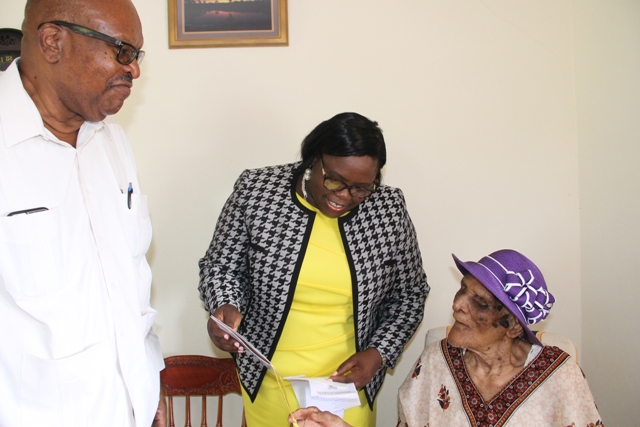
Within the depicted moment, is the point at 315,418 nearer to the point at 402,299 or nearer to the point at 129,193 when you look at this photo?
the point at 402,299

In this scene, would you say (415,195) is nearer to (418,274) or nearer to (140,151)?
(418,274)

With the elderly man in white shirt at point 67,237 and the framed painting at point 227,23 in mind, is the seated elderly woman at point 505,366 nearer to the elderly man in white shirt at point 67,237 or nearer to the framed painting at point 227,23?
the elderly man in white shirt at point 67,237

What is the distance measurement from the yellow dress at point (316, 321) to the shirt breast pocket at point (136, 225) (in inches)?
23.0

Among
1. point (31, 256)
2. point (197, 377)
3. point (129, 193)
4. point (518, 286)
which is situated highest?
point (129, 193)

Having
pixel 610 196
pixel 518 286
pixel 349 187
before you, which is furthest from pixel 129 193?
pixel 610 196

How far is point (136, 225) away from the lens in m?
2.00

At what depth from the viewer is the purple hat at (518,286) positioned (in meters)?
2.01

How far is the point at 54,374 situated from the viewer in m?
1.59

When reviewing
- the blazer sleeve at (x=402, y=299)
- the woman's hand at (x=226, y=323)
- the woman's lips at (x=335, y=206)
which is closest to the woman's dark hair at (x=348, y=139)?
the woman's lips at (x=335, y=206)

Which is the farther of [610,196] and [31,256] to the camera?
[610,196]

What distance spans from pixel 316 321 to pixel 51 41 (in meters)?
1.30

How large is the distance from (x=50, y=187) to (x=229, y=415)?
173 centimetres

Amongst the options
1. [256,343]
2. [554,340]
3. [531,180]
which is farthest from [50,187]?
[531,180]

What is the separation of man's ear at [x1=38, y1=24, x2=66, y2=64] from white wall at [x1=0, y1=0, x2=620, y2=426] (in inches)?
46.4
